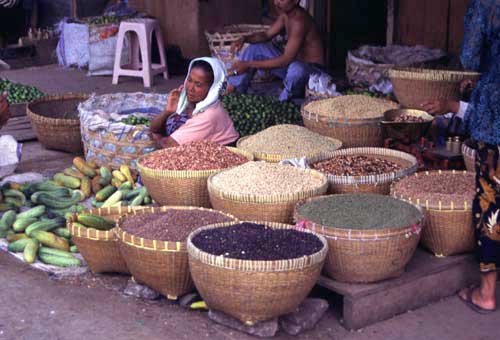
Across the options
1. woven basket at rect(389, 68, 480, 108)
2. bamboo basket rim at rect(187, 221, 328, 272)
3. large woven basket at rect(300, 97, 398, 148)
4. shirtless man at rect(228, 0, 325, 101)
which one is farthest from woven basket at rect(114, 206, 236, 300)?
shirtless man at rect(228, 0, 325, 101)

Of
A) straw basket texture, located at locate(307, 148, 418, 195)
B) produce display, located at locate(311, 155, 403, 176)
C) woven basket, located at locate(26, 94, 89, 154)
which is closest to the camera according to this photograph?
straw basket texture, located at locate(307, 148, 418, 195)

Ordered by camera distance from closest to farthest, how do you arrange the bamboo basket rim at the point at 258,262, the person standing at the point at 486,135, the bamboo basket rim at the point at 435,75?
the bamboo basket rim at the point at 258,262 → the person standing at the point at 486,135 → the bamboo basket rim at the point at 435,75

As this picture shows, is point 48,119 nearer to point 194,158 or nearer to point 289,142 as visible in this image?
point 194,158

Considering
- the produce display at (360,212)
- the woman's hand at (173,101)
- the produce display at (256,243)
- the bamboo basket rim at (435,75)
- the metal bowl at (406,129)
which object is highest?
the bamboo basket rim at (435,75)

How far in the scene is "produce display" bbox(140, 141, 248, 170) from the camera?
4.20m

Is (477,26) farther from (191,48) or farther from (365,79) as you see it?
(191,48)

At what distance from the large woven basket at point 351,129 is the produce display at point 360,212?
40.4 inches

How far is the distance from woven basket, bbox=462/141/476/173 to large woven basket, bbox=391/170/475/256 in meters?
0.57

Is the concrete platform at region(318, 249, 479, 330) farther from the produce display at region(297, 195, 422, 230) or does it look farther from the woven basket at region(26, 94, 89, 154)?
the woven basket at region(26, 94, 89, 154)

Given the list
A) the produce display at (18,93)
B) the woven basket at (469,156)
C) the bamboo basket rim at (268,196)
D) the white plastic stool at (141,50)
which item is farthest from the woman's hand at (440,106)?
the white plastic stool at (141,50)

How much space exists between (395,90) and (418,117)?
48cm

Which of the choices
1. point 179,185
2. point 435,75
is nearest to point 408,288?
point 179,185

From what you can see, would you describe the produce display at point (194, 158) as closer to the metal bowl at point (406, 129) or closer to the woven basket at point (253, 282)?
the metal bowl at point (406, 129)

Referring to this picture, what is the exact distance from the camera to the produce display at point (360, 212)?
3402 mm
